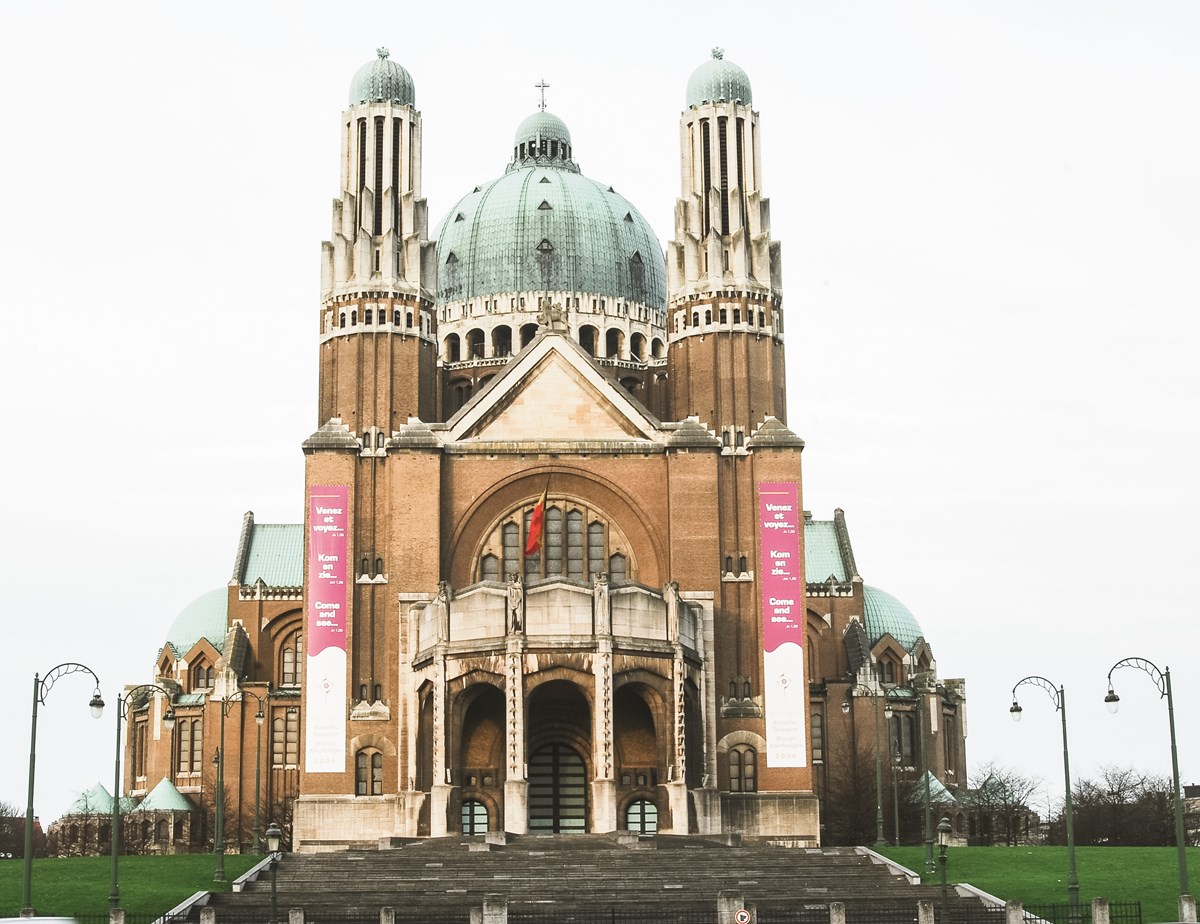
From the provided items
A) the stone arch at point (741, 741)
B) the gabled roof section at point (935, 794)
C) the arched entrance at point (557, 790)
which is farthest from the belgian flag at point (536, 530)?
the gabled roof section at point (935, 794)

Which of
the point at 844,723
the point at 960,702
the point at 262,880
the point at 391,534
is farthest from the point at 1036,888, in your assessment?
the point at 960,702

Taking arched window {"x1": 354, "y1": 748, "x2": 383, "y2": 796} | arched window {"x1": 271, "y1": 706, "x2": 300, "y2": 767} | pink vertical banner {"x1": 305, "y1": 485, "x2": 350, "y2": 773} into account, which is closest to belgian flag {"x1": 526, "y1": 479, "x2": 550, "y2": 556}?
pink vertical banner {"x1": 305, "y1": 485, "x2": 350, "y2": 773}

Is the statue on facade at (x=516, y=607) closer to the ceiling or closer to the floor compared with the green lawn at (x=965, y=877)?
closer to the ceiling

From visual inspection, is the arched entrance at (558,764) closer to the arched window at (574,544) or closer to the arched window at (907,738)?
the arched window at (574,544)

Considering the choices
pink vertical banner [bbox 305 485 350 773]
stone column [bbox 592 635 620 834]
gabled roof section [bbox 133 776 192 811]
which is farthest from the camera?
gabled roof section [bbox 133 776 192 811]

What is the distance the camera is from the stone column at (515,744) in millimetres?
67938

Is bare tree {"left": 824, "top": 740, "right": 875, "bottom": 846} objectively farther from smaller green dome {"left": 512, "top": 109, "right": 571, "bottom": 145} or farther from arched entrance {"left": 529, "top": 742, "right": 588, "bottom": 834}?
smaller green dome {"left": 512, "top": 109, "right": 571, "bottom": 145}

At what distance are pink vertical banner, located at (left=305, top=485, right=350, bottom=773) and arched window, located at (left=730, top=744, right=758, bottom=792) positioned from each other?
14.5 m

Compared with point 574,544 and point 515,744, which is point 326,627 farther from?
point 515,744

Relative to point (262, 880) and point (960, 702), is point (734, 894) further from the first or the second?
point (960, 702)

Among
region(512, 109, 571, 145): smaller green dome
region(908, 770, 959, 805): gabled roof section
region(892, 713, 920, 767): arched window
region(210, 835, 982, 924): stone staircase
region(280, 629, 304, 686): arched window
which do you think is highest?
region(512, 109, 571, 145): smaller green dome

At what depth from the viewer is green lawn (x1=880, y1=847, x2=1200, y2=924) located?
5409 cm

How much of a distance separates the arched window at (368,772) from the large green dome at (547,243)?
96.2ft

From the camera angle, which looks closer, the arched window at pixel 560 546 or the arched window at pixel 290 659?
the arched window at pixel 560 546
